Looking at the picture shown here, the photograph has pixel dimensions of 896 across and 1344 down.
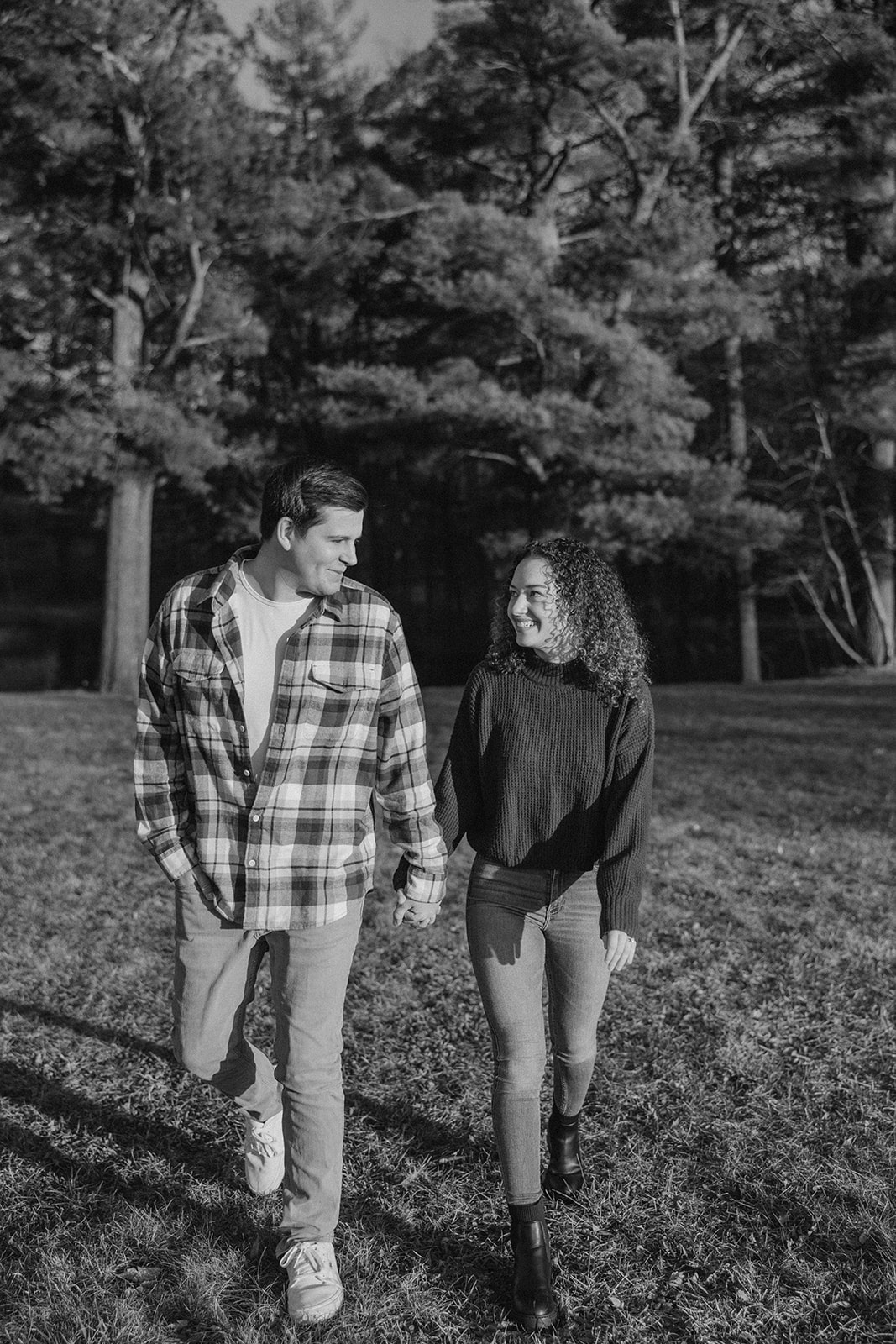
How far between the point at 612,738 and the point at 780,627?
2646cm

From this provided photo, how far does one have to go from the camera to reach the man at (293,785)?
2.66 meters

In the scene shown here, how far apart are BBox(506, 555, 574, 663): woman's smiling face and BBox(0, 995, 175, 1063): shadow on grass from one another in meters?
2.21

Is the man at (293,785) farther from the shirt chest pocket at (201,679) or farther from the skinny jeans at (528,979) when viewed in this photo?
the skinny jeans at (528,979)

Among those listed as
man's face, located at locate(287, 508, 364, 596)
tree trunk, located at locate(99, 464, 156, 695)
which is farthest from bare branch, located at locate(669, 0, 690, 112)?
man's face, located at locate(287, 508, 364, 596)

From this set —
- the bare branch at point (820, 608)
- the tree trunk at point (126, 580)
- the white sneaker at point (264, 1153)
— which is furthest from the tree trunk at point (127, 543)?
the white sneaker at point (264, 1153)

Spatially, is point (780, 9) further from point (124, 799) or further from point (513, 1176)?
point (513, 1176)

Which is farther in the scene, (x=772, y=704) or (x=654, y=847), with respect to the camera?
(x=772, y=704)

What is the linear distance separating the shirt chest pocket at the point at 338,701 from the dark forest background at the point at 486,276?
46.5ft

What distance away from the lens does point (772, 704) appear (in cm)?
1397

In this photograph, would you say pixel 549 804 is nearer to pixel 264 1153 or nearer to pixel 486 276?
pixel 264 1153

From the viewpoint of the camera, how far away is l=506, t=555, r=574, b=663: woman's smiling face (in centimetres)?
290

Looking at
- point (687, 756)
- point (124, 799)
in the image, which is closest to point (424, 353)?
point (687, 756)

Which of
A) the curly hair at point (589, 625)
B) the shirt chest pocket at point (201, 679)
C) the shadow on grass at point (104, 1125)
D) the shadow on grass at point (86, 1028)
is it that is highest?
the curly hair at point (589, 625)

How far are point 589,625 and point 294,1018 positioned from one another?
120 centimetres
